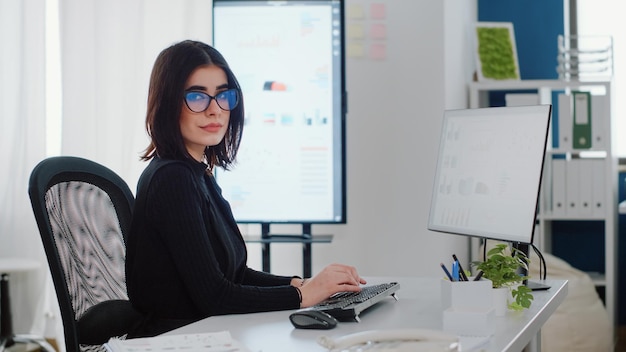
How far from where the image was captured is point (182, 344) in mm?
1470

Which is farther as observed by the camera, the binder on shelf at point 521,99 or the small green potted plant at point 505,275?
the binder on shelf at point 521,99

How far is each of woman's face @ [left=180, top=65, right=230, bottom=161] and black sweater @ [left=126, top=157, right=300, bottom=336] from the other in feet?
0.30

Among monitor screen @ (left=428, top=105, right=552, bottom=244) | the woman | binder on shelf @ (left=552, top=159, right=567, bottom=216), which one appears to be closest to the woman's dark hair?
the woman

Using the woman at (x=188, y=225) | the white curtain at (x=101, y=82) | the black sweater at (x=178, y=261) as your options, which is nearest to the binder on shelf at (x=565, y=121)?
the white curtain at (x=101, y=82)

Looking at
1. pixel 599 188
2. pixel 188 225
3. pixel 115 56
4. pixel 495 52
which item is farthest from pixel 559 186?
pixel 188 225

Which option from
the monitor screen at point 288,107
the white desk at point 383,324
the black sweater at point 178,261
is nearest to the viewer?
the white desk at point 383,324

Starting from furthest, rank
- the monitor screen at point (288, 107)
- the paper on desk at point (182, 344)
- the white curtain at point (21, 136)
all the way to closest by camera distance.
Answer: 1. the white curtain at point (21, 136)
2. the monitor screen at point (288, 107)
3. the paper on desk at point (182, 344)

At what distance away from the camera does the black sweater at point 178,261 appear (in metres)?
1.89

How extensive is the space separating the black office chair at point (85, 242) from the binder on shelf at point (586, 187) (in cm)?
279

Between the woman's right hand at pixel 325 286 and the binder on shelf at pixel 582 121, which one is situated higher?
the binder on shelf at pixel 582 121

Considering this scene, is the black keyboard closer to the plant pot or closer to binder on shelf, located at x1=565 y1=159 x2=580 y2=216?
the plant pot

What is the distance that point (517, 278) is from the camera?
1861 millimetres

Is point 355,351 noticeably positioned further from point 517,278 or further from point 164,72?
point 164,72

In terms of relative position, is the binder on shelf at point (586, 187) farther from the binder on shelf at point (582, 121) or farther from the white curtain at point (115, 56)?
the white curtain at point (115, 56)
